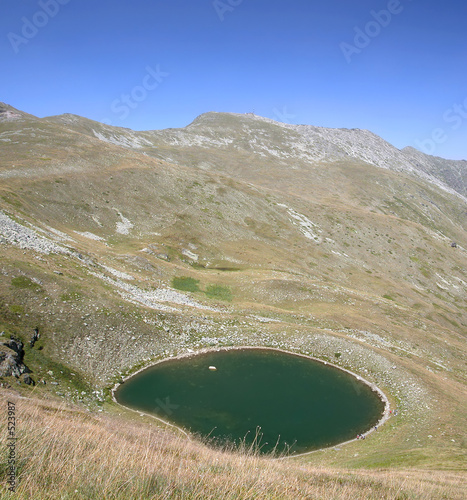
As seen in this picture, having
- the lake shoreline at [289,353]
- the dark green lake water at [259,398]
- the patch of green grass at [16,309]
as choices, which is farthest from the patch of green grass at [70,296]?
the dark green lake water at [259,398]

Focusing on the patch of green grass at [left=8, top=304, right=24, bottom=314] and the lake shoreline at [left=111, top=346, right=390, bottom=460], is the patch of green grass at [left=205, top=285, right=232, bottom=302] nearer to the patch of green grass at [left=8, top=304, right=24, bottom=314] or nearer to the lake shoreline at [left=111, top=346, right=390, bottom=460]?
the lake shoreline at [left=111, top=346, right=390, bottom=460]

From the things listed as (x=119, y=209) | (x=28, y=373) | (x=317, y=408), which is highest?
(x=119, y=209)

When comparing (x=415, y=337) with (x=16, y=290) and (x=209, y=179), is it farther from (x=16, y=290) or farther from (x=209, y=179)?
(x=209, y=179)

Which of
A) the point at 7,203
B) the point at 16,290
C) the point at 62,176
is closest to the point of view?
the point at 16,290

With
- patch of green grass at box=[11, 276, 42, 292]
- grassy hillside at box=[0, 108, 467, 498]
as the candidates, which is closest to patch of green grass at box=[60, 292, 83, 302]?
grassy hillside at box=[0, 108, 467, 498]

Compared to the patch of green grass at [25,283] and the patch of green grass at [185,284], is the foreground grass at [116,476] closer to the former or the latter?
the patch of green grass at [25,283]

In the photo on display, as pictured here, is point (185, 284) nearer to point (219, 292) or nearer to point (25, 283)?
point (219, 292)

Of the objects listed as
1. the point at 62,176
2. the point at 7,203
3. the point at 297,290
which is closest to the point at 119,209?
the point at 62,176
